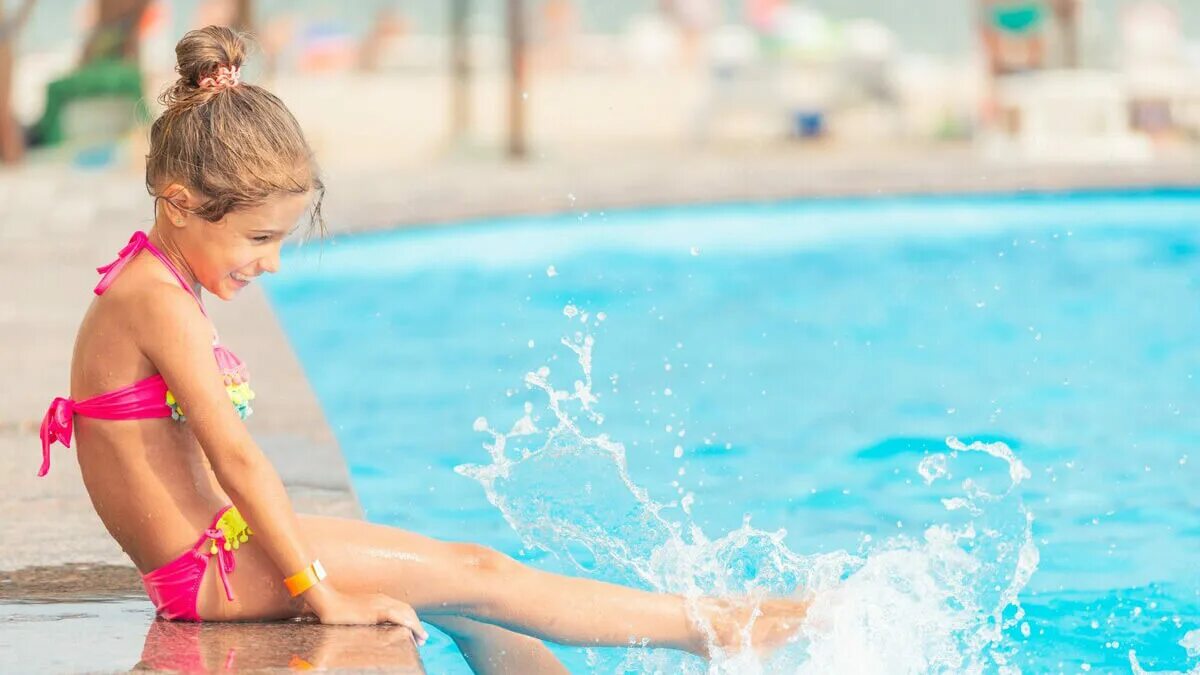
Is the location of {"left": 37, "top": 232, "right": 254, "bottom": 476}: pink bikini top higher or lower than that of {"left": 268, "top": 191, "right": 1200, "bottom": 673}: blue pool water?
higher

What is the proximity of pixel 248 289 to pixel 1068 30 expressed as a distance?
9.08 metres

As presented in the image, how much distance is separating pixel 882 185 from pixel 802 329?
145 inches

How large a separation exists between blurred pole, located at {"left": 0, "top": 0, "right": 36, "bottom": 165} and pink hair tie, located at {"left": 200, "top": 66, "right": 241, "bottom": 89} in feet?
35.8

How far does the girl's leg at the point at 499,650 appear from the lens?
10.1 feet

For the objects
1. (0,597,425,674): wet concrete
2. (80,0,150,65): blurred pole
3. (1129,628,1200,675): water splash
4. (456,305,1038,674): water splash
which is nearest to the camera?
(0,597,425,674): wet concrete

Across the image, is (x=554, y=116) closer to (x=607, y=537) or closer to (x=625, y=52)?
(x=625, y=52)

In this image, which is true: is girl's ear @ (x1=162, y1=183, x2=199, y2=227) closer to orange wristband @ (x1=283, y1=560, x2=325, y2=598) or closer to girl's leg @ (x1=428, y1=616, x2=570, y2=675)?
orange wristband @ (x1=283, y1=560, x2=325, y2=598)

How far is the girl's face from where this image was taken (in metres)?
2.76

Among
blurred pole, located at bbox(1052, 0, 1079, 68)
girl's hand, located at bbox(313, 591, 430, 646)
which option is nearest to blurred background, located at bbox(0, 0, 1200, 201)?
blurred pole, located at bbox(1052, 0, 1079, 68)

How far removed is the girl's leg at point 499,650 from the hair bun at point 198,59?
1.03 metres

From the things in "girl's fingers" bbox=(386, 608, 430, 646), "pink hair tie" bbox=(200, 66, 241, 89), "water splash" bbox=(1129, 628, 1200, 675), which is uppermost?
"pink hair tie" bbox=(200, 66, 241, 89)

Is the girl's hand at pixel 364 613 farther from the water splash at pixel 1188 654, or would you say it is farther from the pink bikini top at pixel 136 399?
the water splash at pixel 1188 654

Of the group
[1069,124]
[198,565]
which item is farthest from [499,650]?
[1069,124]

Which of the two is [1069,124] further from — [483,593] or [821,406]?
[483,593]
